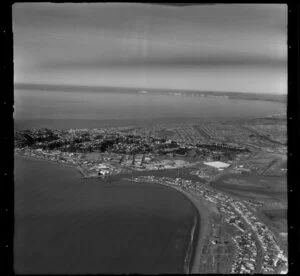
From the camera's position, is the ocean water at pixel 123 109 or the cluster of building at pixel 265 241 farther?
the ocean water at pixel 123 109

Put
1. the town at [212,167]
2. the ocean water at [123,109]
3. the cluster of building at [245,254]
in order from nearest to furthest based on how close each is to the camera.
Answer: the cluster of building at [245,254], the town at [212,167], the ocean water at [123,109]

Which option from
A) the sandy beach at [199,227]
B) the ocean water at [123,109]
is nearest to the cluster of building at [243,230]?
the sandy beach at [199,227]

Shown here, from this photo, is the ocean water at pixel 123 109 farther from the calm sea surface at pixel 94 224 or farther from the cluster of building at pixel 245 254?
the cluster of building at pixel 245 254

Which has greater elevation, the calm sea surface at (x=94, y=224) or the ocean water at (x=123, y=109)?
the ocean water at (x=123, y=109)

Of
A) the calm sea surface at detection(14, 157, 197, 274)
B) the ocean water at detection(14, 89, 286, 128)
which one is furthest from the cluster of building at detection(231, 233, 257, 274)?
the ocean water at detection(14, 89, 286, 128)

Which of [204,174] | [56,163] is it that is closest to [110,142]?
[56,163]

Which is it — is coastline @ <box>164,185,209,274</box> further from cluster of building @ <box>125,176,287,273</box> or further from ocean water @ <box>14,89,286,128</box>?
ocean water @ <box>14,89,286,128</box>

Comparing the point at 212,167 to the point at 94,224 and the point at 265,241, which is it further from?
the point at 94,224
